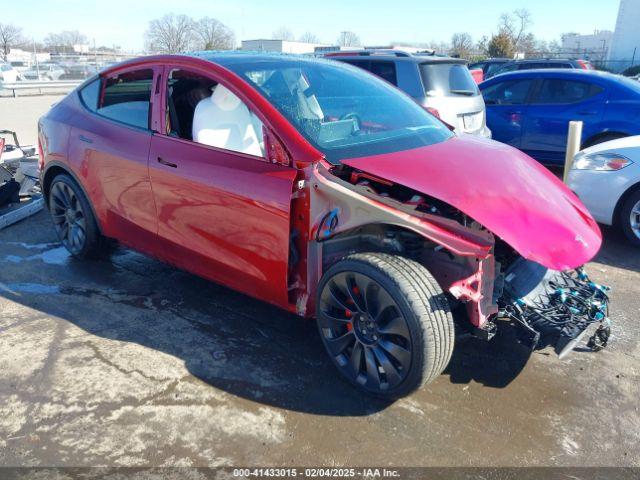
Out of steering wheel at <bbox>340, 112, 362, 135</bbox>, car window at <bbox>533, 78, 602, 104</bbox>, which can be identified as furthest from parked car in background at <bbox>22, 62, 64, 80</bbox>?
steering wheel at <bbox>340, 112, 362, 135</bbox>

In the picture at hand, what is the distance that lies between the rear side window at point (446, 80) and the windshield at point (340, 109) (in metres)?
3.17

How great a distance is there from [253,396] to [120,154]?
6.55ft

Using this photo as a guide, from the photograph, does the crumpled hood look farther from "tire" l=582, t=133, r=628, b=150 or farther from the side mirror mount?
"tire" l=582, t=133, r=628, b=150

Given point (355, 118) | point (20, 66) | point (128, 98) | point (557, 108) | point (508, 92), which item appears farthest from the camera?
point (20, 66)

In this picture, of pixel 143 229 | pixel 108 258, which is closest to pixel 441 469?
pixel 143 229

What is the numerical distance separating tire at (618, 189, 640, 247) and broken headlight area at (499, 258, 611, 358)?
7.51 feet

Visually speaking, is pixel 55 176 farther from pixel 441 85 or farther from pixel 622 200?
pixel 622 200

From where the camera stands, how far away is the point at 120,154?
153 inches

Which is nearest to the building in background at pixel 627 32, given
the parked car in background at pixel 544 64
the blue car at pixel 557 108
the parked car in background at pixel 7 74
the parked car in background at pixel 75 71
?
the parked car in background at pixel 544 64

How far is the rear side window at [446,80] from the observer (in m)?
7.06

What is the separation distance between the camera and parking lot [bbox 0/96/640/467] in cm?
261

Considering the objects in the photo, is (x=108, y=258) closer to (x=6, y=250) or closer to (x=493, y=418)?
(x=6, y=250)

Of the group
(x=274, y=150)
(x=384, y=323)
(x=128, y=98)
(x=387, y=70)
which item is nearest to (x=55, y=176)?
(x=128, y=98)

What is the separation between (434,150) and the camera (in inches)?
130
